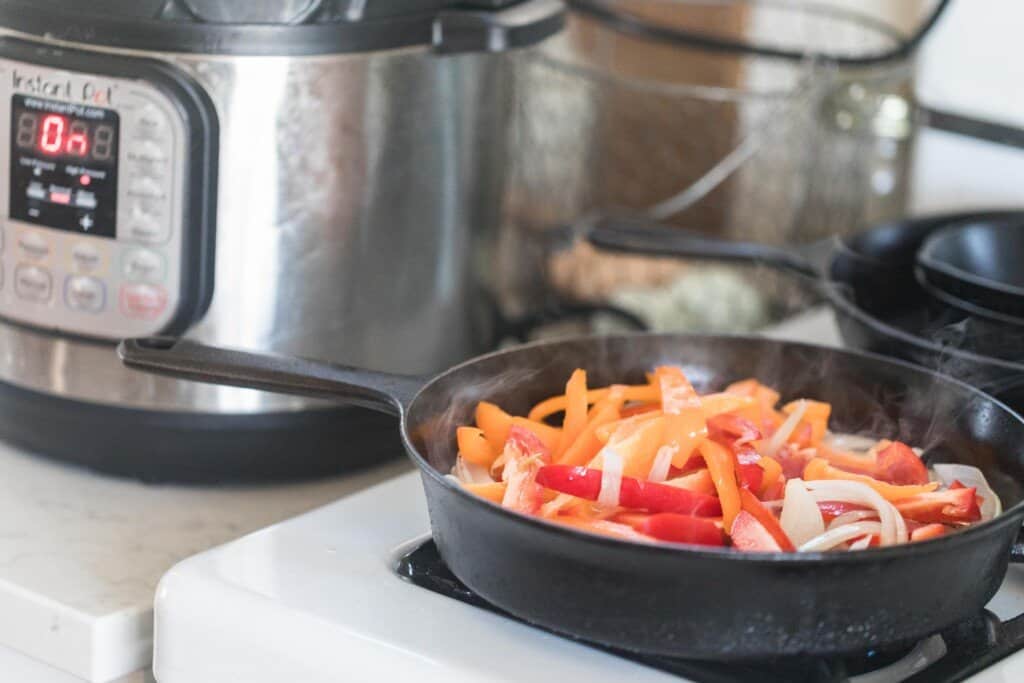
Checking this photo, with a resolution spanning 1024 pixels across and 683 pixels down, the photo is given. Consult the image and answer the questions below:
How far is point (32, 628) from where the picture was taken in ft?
2.59

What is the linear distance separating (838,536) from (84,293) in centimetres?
49

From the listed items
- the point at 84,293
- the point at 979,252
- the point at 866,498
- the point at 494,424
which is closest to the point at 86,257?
the point at 84,293

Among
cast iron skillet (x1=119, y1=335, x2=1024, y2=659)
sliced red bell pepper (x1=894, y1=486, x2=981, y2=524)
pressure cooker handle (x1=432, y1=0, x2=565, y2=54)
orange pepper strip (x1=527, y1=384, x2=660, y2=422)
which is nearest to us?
cast iron skillet (x1=119, y1=335, x2=1024, y2=659)

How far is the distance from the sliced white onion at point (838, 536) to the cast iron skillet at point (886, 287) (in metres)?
0.20

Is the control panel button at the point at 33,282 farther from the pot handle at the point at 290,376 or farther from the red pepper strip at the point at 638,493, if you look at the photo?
the red pepper strip at the point at 638,493

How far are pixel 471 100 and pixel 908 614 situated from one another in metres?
0.49

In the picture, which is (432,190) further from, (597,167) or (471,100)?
(597,167)

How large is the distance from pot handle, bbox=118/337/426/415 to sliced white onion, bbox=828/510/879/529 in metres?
0.22

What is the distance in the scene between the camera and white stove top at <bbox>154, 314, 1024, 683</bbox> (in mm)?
671

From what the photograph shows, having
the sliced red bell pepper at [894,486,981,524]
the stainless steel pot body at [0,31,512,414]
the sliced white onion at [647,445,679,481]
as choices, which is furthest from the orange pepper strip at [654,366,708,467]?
the stainless steel pot body at [0,31,512,414]

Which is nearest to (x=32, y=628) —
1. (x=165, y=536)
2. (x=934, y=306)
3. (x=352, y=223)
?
(x=165, y=536)

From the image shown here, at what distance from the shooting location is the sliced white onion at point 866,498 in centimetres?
68

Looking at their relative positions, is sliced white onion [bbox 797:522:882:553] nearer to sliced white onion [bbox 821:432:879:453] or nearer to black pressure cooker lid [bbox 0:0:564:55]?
sliced white onion [bbox 821:432:879:453]

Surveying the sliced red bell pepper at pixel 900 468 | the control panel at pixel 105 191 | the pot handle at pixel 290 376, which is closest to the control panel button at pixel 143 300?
the control panel at pixel 105 191
